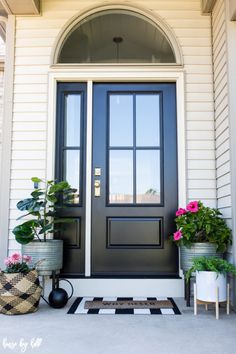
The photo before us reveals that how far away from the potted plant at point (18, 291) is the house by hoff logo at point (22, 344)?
19.5 inches

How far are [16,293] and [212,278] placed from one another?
136cm

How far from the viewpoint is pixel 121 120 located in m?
3.36

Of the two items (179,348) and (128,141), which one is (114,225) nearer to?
(128,141)

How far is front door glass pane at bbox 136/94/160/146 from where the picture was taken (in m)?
3.32

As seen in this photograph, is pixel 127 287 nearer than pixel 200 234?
No

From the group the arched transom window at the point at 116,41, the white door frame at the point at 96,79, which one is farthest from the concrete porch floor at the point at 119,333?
the arched transom window at the point at 116,41

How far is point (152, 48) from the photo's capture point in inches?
134

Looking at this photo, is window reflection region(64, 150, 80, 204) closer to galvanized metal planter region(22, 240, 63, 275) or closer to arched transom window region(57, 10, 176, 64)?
galvanized metal planter region(22, 240, 63, 275)

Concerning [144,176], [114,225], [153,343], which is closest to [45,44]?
[144,176]

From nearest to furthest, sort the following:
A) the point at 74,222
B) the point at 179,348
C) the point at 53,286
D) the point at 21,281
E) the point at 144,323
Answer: the point at 179,348 → the point at 144,323 → the point at 21,281 → the point at 53,286 → the point at 74,222

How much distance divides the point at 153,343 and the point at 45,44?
2756 mm

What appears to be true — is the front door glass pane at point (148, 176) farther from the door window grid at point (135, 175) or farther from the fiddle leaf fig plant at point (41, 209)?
the fiddle leaf fig plant at point (41, 209)

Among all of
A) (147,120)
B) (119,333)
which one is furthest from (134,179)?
(119,333)

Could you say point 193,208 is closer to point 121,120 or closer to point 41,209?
point 121,120
